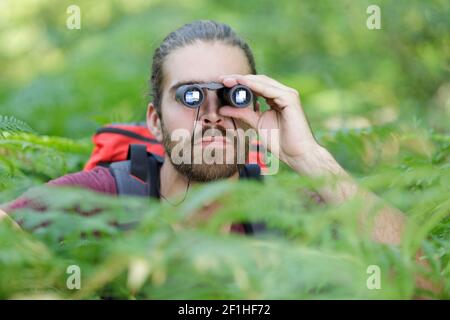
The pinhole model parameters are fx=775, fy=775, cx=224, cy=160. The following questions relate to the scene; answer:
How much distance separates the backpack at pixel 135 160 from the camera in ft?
10.6

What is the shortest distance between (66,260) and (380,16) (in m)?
6.59

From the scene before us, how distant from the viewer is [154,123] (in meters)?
3.84

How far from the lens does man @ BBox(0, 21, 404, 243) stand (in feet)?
10.5

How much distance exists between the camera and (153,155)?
12.4ft

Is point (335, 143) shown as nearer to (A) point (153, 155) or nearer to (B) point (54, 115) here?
(A) point (153, 155)

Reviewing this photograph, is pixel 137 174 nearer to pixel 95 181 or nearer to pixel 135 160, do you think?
pixel 135 160

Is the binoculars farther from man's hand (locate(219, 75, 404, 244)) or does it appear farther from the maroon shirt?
the maroon shirt

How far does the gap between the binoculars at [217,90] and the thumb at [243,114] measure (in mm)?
28

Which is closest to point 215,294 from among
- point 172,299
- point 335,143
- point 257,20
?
point 172,299

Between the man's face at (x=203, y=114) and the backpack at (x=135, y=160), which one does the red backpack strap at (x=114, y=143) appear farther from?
the man's face at (x=203, y=114)

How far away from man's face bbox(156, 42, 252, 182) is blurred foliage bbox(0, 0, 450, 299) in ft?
1.04

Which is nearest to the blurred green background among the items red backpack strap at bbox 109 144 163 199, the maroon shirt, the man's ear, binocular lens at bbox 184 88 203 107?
the man's ear

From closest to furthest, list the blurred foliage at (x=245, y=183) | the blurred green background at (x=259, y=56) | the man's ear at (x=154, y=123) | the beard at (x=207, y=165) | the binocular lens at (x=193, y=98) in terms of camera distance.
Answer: the blurred foliage at (x=245, y=183)
the binocular lens at (x=193, y=98)
the beard at (x=207, y=165)
the man's ear at (x=154, y=123)
the blurred green background at (x=259, y=56)

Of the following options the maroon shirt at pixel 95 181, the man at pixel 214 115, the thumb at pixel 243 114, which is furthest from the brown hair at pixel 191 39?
the maroon shirt at pixel 95 181
